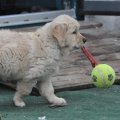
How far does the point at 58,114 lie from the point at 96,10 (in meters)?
5.31

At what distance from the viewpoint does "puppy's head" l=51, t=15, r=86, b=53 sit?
519 cm

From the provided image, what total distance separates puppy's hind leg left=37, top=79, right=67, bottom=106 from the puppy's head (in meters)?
0.46

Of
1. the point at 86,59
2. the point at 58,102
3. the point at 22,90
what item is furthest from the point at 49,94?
the point at 86,59

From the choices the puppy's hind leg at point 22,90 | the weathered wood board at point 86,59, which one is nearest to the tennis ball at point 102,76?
the weathered wood board at point 86,59

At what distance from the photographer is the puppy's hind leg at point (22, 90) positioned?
17.1ft

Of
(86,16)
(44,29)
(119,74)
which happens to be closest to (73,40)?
(44,29)

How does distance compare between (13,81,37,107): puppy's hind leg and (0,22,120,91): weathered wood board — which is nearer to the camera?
(13,81,37,107): puppy's hind leg

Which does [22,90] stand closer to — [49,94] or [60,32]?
[49,94]

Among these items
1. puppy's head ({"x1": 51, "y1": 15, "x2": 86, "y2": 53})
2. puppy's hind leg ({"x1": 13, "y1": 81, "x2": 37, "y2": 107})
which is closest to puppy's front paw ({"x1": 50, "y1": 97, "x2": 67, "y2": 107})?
puppy's hind leg ({"x1": 13, "y1": 81, "x2": 37, "y2": 107})

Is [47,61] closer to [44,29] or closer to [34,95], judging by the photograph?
[44,29]

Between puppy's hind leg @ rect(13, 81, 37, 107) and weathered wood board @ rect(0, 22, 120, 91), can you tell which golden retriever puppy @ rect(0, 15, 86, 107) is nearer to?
puppy's hind leg @ rect(13, 81, 37, 107)

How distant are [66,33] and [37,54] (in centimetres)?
39

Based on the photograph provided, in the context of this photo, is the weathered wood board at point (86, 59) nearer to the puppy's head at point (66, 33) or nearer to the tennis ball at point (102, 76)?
the tennis ball at point (102, 76)

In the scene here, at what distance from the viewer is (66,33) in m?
5.24
